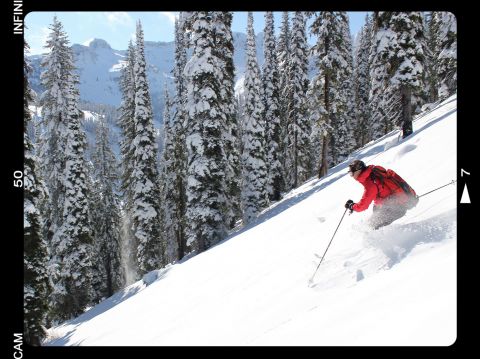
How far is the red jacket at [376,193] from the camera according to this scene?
288 inches

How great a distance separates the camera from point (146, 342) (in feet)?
26.8

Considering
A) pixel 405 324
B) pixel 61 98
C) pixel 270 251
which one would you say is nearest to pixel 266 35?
pixel 61 98

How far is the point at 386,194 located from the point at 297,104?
110 feet

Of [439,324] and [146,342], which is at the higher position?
[439,324]

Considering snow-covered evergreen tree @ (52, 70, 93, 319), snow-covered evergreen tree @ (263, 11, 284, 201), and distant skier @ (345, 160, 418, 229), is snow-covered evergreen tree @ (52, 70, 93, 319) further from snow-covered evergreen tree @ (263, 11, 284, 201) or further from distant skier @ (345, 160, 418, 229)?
distant skier @ (345, 160, 418, 229)

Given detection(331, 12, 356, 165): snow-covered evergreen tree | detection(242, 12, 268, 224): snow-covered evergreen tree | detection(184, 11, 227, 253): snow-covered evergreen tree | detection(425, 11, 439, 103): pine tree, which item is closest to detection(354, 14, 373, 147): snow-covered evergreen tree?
detection(331, 12, 356, 165): snow-covered evergreen tree

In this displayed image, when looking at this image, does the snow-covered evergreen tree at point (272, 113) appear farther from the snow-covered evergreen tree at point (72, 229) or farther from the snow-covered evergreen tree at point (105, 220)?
the snow-covered evergreen tree at point (72, 229)

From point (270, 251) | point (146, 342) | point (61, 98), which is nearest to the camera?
point (146, 342)

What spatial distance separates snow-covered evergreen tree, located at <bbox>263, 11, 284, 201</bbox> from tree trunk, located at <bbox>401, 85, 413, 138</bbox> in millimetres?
17892

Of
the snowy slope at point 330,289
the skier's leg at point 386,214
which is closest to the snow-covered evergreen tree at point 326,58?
the snowy slope at point 330,289

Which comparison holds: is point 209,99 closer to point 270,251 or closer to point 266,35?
point 270,251

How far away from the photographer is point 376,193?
7.34 metres

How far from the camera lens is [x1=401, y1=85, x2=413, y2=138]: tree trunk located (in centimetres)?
2091
